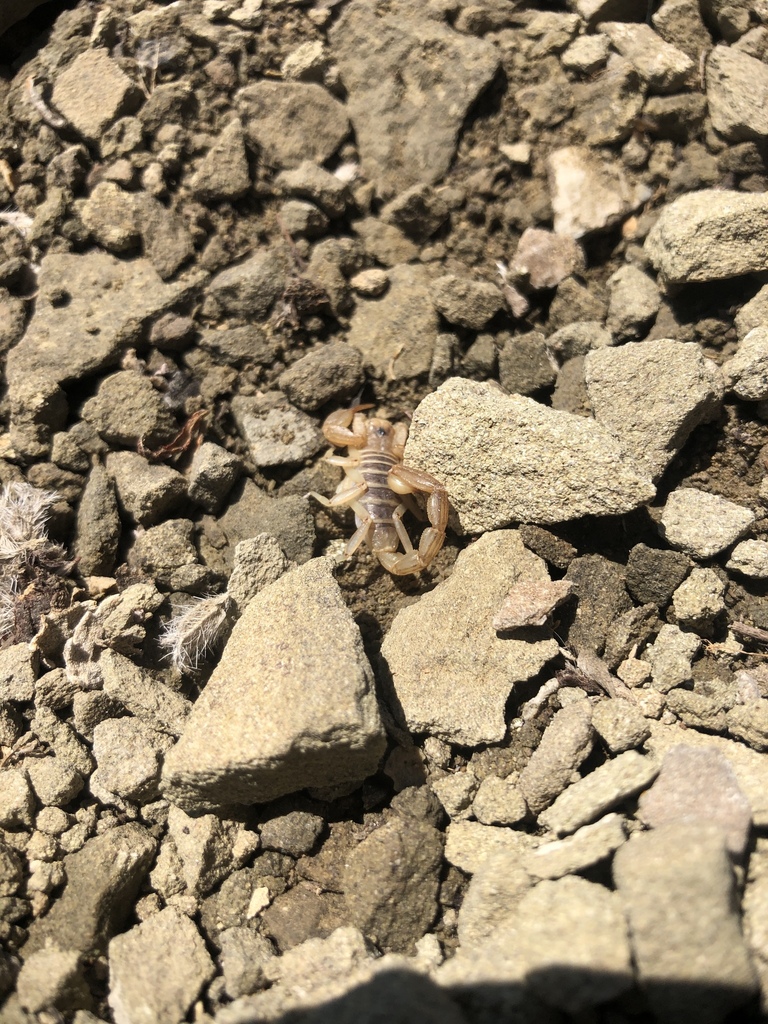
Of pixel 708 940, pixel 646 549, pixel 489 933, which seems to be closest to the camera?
pixel 708 940

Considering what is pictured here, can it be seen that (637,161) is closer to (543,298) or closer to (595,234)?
(595,234)

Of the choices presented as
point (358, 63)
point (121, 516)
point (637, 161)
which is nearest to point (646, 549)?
point (637, 161)

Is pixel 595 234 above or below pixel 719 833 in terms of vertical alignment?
above

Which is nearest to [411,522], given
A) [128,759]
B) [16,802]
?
[128,759]

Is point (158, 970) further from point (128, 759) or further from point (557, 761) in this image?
point (557, 761)

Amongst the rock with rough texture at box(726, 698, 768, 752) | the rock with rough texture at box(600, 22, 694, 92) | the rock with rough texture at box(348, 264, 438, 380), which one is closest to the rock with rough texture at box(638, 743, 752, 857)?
the rock with rough texture at box(726, 698, 768, 752)

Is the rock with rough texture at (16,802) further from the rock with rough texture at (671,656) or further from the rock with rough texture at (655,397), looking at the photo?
the rock with rough texture at (655,397)

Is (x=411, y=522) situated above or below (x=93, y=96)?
below
